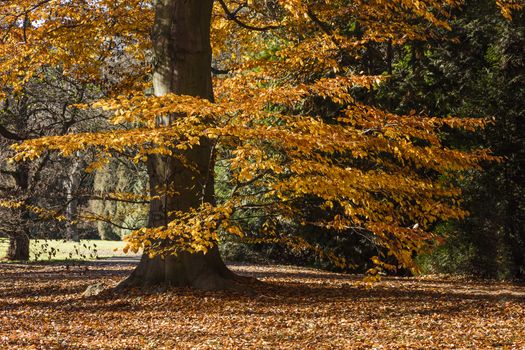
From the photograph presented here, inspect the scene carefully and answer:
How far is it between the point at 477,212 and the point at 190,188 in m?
7.10

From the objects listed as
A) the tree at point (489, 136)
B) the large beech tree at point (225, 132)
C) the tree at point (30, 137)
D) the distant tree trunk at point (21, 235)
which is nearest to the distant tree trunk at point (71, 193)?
the tree at point (30, 137)

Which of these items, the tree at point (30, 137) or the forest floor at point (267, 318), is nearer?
the forest floor at point (267, 318)

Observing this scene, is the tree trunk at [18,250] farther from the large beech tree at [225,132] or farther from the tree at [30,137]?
the large beech tree at [225,132]

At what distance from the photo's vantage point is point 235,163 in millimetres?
6578

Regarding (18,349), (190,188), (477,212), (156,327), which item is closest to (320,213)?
(477,212)

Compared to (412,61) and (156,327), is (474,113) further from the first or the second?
(156,327)

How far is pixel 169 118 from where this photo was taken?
897 centimetres

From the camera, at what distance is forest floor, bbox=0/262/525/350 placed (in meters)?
6.53

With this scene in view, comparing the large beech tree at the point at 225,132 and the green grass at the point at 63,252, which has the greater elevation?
the large beech tree at the point at 225,132

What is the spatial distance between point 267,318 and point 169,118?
3056 millimetres

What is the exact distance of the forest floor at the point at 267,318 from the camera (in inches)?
257

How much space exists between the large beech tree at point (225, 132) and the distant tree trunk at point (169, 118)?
2 cm

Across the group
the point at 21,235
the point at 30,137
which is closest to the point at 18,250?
the point at 21,235

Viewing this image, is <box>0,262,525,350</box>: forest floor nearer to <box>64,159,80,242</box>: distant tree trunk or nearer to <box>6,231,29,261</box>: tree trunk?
<box>64,159,80,242</box>: distant tree trunk
